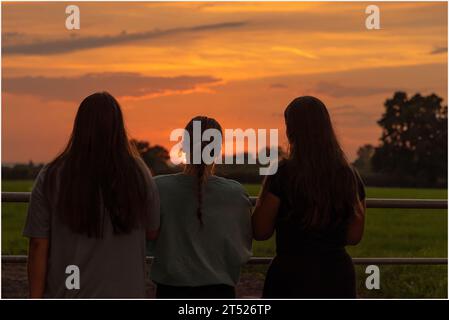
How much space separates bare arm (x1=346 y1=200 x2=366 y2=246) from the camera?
429cm

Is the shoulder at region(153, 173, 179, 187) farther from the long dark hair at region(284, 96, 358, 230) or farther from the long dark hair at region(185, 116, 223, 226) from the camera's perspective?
the long dark hair at region(284, 96, 358, 230)

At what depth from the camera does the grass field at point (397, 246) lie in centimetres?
1265

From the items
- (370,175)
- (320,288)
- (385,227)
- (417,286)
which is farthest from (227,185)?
(370,175)

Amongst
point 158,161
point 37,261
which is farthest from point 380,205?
point 158,161

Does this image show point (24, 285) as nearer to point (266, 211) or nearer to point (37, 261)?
point (37, 261)

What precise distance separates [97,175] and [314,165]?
106 centimetres

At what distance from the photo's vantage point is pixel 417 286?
503 inches

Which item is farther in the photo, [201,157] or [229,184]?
[229,184]

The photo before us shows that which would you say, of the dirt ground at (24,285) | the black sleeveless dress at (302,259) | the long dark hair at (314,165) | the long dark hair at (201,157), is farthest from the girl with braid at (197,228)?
the dirt ground at (24,285)

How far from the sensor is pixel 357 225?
434cm

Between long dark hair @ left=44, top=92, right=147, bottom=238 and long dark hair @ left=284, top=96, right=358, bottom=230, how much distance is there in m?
0.80

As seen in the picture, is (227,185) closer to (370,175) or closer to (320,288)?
(320,288)

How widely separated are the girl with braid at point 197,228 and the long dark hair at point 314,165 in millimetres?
315

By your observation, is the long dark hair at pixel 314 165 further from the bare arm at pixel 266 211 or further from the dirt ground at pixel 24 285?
the dirt ground at pixel 24 285
